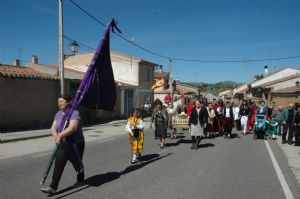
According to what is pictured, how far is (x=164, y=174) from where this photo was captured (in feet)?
25.7

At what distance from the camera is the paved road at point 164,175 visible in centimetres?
623

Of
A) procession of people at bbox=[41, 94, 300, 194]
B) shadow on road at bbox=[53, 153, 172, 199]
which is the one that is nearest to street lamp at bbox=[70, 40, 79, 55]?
procession of people at bbox=[41, 94, 300, 194]

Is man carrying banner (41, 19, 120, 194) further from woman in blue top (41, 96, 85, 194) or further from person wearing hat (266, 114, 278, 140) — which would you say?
person wearing hat (266, 114, 278, 140)

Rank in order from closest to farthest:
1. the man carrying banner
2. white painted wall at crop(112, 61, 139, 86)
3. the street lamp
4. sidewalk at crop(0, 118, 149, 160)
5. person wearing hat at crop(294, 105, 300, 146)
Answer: the man carrying banner, sidewalk at crop(0, 118, 149, 160), person wearing hat at crop(294, 105, 300, 146), the street lamp, white painted wall at crop(112, 61, 139, 86)

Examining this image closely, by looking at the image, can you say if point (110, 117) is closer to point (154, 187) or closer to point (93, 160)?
point (93, 160)

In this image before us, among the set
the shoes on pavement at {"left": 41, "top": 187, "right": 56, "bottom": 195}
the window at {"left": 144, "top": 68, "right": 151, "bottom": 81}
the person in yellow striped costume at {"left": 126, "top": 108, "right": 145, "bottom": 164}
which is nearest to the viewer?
the shoes on pavement at {"left": 41, "top": 187, "right": 56, "bottom": 195}

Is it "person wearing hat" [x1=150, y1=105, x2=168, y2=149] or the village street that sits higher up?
"person wearing hat" [x1=150, y1=105, x2=168, y2=149]

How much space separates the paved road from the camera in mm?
6230

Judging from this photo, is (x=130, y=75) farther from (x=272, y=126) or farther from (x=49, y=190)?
(x=49, y=190)

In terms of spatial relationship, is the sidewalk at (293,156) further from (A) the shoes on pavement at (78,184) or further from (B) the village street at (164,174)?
(A) the shoes on pavement at (78,184)

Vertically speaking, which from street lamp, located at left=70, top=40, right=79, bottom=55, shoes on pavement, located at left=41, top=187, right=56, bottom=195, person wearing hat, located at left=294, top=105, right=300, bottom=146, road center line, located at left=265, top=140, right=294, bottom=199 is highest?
street lamp, located at left=70, top=40, right=79, bottom=55

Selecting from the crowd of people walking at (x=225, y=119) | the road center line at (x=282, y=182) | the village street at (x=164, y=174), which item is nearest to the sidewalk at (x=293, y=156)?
the village street at (x=164, y=174)

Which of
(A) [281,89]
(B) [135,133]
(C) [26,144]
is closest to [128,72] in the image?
(A) [281,89]

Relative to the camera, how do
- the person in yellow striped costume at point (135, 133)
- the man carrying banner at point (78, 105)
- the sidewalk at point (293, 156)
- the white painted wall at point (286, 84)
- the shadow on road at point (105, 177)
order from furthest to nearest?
the white painted wall at point (286, 84), the person in yellow striped costume at point (135, 133), the sidewalk at point (293, 156), the shadow on road at point (105, 177), the man carrying banner at point (78, 105)
